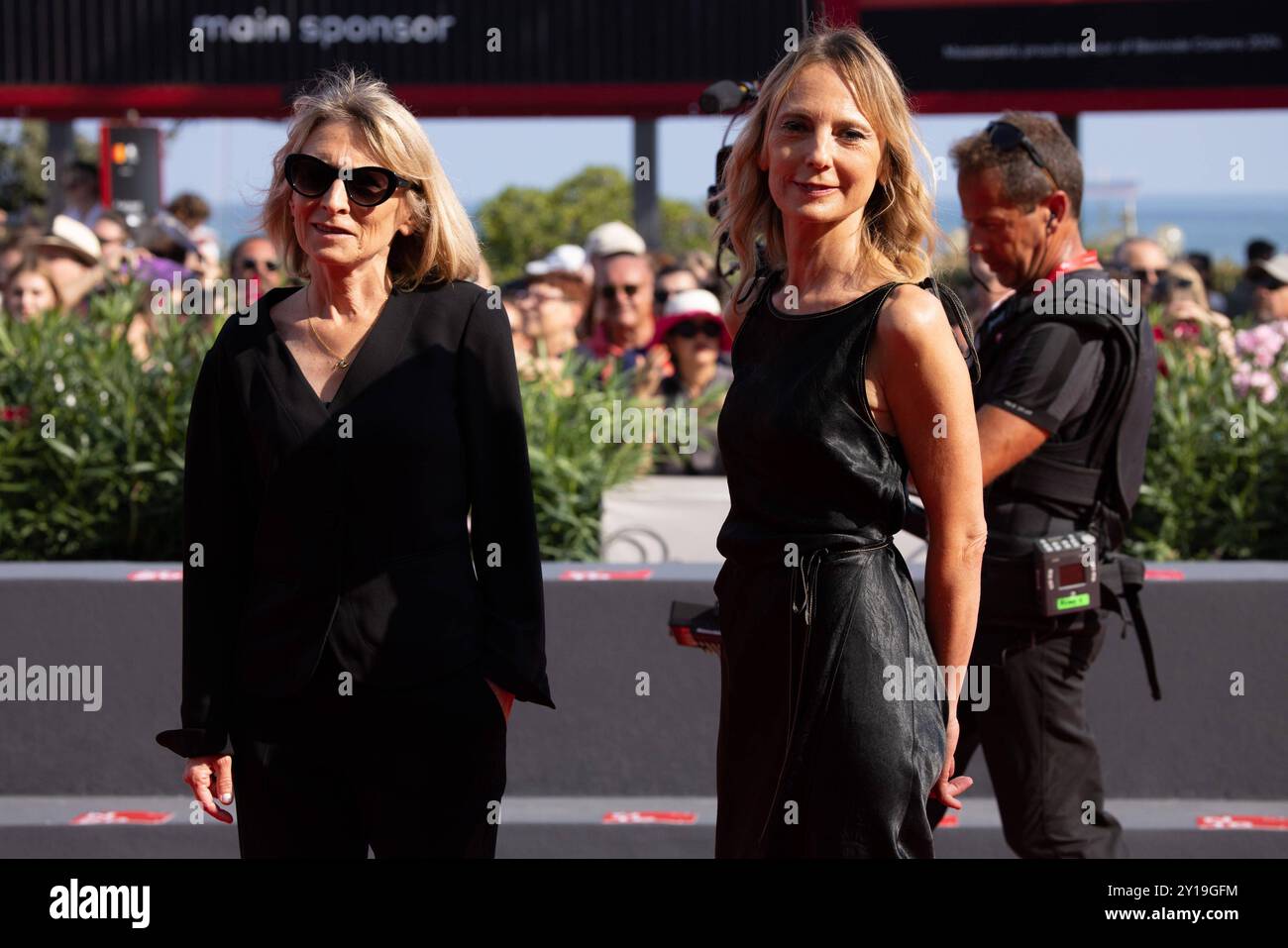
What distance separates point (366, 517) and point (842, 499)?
2.74 feet

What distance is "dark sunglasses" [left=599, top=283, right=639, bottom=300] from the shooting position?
9117 millimetres

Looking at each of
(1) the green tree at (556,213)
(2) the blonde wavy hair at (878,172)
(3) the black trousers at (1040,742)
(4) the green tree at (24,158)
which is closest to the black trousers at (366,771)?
(2) the blonde wavy hair at (878,172)

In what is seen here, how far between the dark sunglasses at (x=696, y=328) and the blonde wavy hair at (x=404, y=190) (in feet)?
14.8

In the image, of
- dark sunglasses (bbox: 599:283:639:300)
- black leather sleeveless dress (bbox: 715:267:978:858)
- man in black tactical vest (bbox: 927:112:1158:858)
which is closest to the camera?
black leather sleeveless dress (bbox: 715:267:978:858)

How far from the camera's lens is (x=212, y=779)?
10.5ft

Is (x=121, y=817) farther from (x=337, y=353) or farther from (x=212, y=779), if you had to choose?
(x=337, y=353)

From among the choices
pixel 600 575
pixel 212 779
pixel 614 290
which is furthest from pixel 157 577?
pixel 614 290

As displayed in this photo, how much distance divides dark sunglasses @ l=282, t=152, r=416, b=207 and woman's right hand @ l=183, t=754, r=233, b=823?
103cm

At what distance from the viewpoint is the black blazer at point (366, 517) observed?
3070 mm

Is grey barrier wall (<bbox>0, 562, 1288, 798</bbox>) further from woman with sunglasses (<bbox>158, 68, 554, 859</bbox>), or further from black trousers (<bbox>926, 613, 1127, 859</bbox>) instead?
woman with sunglasses (<bbox>158, 68, 554, 859</bbox>)

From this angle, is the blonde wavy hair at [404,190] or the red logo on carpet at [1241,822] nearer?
the blonde wavy hair at [404,190]

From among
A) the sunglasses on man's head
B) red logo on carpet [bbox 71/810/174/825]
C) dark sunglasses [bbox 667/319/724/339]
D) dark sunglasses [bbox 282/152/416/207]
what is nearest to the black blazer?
dark sunglasses [bbox 282/152/416/207]

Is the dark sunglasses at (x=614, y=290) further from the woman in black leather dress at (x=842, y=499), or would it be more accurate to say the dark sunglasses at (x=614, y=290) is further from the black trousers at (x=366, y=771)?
the black trousers at (x=366, y=771)

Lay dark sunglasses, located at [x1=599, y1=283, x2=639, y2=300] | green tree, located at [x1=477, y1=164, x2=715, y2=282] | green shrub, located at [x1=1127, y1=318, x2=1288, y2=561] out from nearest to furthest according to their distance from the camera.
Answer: green shrub, located at [x1=1127, y1=318, x2=1288, y2=561] → dark sunglasses, located at [x1=599, y1=283, x2=639, y2=300] → green tree, located at [x1=477, y1=164, x2=715, y2=282]
